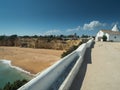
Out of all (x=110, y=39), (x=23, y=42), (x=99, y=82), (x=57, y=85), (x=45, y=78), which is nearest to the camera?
(x=45, y=78)

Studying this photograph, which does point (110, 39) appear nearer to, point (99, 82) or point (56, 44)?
point (56, 44)

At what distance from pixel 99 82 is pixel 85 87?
819mm

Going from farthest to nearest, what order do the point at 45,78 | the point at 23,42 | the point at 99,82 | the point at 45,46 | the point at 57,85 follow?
the point at 23,42 → the point at 45,46 → the point at 99,82 → the point at 57,85 → the point at 45,78

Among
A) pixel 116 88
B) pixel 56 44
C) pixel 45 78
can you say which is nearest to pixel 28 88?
pixel 45 78

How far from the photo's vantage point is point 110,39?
55.8 meters

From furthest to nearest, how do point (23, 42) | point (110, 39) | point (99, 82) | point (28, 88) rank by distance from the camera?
1. point (23, 42)
2. point (110, 39)
3. point (99, 82)
4. point (28, 88)

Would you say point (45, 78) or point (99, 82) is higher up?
point (45, 78)

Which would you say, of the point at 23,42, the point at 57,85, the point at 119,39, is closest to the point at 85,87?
the point at 57,85

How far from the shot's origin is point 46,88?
341 centimetres

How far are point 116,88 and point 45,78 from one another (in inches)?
109

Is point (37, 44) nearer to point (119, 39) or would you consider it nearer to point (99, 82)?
point (119, 39)

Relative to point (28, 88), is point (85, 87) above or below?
below

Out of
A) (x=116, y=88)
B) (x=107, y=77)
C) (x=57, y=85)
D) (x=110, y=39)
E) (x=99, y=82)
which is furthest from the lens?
(x=110, y=39)

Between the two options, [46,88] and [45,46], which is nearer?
[46,88]
